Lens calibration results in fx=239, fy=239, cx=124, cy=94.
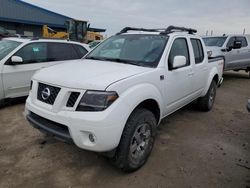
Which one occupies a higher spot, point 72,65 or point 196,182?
point 72,65

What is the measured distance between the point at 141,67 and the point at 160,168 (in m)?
1.43

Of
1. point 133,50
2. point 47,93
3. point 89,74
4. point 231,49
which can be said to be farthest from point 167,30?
point 231,49

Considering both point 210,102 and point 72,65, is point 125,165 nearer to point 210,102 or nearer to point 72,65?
point 72,65

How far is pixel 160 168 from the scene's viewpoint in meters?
3.32

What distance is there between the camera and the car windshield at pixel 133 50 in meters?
3.63

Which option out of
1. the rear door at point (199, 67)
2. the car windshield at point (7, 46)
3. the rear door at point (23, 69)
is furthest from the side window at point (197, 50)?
the car windshield at point (7, 46)

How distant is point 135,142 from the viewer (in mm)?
3107

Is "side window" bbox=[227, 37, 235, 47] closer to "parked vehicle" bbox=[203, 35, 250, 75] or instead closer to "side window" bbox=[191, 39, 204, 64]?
"parked vehicle" bbox=[203, 35, 250, 75]

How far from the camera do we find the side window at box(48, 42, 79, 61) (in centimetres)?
646

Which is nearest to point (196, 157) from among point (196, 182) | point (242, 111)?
point (196, 182)

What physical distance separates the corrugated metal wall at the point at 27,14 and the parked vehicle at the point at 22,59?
2189 centimetres

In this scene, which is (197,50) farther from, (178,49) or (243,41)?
(243,41)

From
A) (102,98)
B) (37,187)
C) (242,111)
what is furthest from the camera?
(242,111)

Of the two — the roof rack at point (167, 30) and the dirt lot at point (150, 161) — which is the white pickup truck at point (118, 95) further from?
the dirt lot at point (150, 161)
